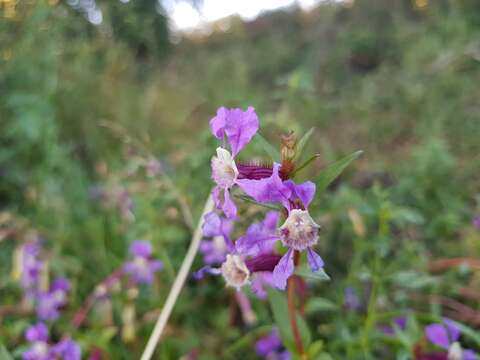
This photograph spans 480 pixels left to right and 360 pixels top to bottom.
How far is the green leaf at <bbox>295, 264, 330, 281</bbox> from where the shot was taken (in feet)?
2.56

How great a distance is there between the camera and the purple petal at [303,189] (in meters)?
0.75

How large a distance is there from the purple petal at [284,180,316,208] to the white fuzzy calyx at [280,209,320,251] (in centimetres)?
2

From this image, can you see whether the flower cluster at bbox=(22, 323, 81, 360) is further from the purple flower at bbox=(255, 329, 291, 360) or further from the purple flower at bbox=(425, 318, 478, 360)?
the purple flower at bbox=(425, 318, 478, 360)

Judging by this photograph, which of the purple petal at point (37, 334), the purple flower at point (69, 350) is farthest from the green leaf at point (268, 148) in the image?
the purple petal at point (37, 334)

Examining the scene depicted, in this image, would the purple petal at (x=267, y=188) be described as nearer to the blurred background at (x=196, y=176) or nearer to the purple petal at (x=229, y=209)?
the purple petal at (x=229, y=209)

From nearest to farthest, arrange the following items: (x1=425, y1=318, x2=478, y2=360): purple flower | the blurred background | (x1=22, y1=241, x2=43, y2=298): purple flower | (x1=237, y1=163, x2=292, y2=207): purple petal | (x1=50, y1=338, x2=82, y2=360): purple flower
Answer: (x1=237, y1=163, x2=292, y2=207): purple petal < (x1=425, y1=318, x2=478, y2=360): purple flower < (x1=50, y1=338, x2=82, y2=360): purple flower < the blurred background < (x1=22, y1=241, x2=43, y2=298): purple flower

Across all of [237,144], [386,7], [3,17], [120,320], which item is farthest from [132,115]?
[386,7]

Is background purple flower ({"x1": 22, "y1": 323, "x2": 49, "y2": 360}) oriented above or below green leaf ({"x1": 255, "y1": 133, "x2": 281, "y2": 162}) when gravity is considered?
below

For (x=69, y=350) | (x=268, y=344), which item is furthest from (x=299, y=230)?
(x=69, y=350)

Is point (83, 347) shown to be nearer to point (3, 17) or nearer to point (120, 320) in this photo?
point (120, 320)

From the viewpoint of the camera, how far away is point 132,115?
362 cm

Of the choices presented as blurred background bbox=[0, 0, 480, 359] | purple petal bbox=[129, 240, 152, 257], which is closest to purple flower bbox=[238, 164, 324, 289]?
blurred background bbox=[0, 0, 480, 359]

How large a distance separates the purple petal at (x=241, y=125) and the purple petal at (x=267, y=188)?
8 centimetres

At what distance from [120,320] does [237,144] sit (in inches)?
46.5
